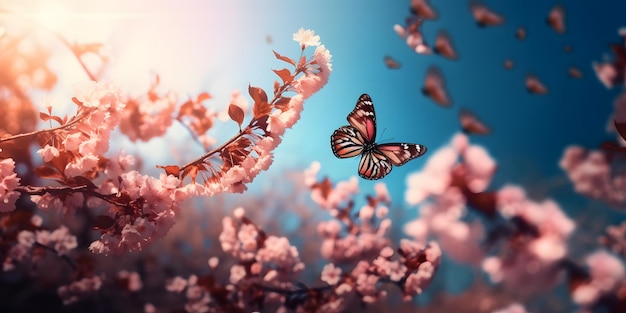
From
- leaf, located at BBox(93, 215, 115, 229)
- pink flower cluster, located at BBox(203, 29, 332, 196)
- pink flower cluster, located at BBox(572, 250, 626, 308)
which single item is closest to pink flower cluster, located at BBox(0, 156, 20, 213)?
leaf, located at BBox(93, 215, 115, 229)

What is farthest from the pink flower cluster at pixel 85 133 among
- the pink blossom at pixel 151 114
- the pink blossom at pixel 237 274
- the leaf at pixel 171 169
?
the pink blossom at pixel 237 274

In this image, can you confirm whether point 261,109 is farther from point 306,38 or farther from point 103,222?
point 103,222

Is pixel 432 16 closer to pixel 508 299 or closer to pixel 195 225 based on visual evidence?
pixel 508 299

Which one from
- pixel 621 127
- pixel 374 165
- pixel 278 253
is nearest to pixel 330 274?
pixel 278 253

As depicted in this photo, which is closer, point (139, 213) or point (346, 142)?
point (139, 213)

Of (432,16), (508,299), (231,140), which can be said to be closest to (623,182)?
(508,299)

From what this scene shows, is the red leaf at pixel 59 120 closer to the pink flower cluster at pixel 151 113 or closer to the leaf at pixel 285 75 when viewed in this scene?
the leaf at pixel 285 75
